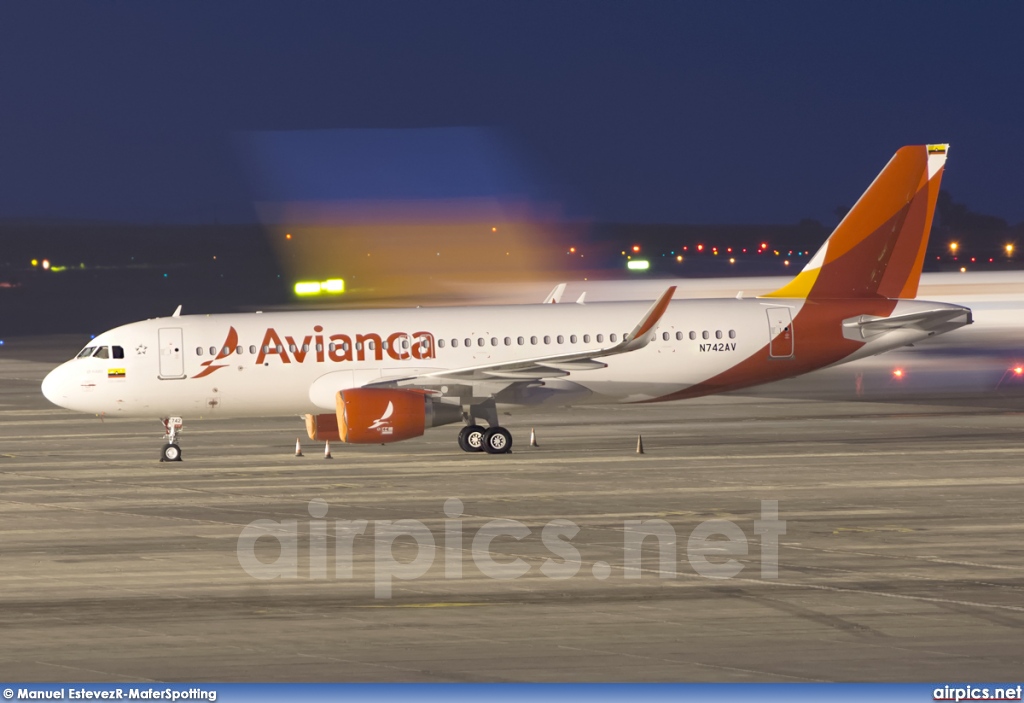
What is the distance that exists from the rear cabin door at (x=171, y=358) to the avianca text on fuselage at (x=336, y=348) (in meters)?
1.75

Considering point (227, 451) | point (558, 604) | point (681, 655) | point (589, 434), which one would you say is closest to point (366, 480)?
point (227, 451)

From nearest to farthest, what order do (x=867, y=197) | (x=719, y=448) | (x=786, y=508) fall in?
(x=786, y=508), (x=719, y=448), (x=867, y=197)

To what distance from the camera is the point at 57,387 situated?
33.1 metres

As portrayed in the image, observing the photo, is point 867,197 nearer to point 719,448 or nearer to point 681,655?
point 719,448

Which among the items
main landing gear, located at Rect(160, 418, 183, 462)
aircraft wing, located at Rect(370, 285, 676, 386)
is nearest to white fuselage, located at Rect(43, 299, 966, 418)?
aircraft wing, located at Rect(370, 285, 676, 386)

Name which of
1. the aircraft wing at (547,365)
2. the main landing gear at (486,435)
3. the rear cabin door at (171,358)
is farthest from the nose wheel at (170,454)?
the main landing gear at (486,435)

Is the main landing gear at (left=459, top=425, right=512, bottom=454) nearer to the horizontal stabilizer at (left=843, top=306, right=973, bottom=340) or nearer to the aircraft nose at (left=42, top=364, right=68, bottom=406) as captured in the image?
the horizontal stabilizer at (left=843, top=306, right=973, bottom=340)

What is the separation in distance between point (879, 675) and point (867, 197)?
2379cm

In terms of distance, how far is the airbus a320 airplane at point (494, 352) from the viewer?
107 feet

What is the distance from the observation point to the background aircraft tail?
35219mm

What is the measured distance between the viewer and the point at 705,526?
22.2 metres

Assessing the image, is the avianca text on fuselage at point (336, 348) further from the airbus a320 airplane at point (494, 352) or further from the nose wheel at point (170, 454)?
the nose wheel at point (170, 454)

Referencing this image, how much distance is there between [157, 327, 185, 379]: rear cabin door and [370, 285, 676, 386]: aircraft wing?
16.7 ft

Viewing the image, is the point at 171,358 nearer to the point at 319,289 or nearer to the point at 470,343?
the point at 470,343
